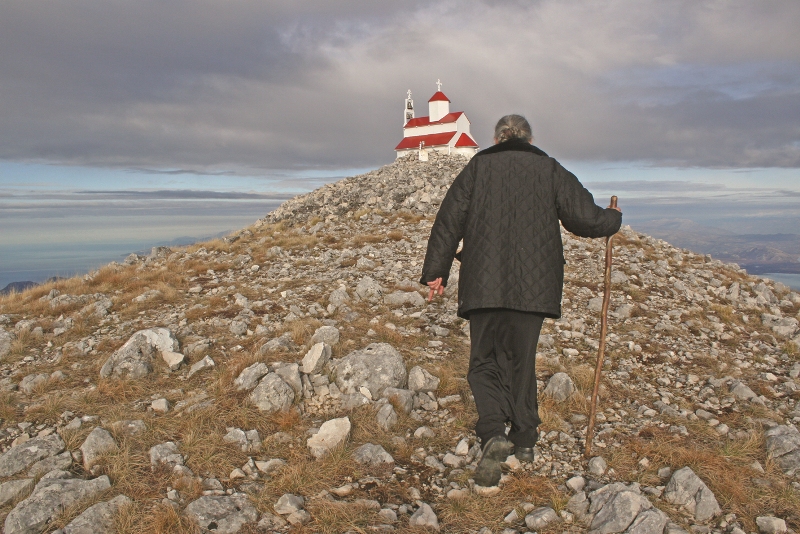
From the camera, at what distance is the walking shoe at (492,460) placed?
4.20 metres

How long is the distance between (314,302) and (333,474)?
4.92 metres

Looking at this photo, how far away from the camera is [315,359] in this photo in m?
6.13

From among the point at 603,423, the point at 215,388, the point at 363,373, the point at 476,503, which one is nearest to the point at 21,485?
the point at 215,388

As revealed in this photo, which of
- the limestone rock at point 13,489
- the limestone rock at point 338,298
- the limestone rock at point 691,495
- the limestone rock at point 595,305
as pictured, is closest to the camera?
the limestone rock at point 691,495

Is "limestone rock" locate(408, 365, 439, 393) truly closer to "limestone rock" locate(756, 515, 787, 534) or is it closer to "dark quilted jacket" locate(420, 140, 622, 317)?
"dark quilted jacket" locate(420, 140, 622, 317)

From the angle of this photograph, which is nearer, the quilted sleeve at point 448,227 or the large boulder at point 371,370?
the quilted sleeve at point 448,227

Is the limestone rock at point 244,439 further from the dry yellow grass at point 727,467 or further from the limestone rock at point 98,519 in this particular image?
the dry yellow grass at point 727,467

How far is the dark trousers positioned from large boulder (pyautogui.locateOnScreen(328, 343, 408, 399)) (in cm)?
155

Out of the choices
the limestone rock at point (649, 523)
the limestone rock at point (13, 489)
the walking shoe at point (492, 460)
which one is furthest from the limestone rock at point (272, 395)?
the limestone rock at point (649, 523)

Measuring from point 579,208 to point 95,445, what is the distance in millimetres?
5069

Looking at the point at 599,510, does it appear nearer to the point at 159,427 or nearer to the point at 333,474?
the point at 333,474

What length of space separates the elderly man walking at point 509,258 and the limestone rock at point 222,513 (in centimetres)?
196

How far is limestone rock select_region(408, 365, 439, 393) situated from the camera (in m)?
6.02

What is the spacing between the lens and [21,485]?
4246mm
